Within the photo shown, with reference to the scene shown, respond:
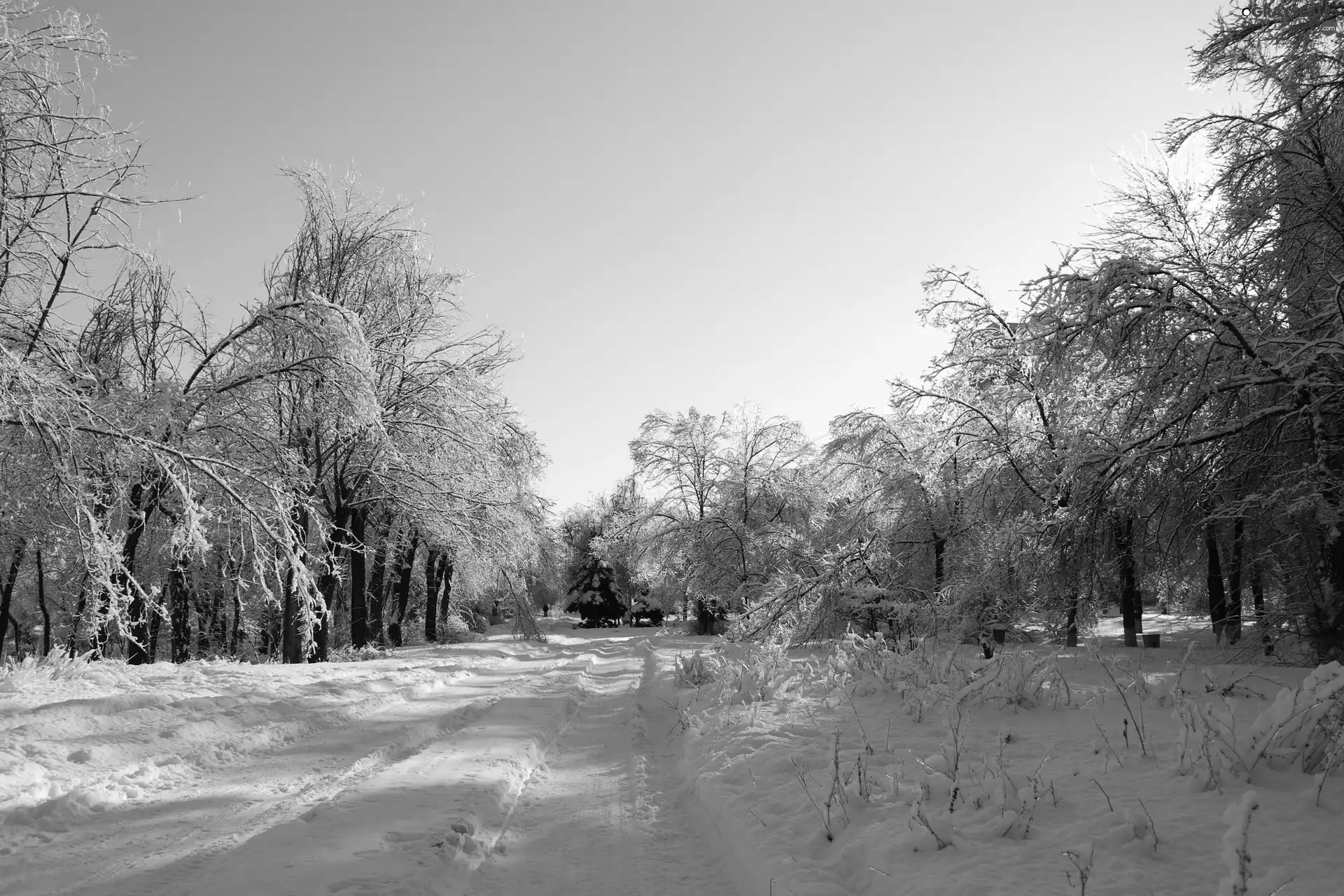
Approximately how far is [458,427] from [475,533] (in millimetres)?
2907

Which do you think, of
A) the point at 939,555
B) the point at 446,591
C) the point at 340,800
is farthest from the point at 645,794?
the point at 446,591

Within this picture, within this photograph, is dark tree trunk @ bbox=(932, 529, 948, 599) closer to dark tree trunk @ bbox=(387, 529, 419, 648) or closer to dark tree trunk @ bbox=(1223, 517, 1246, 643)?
dark tree trunk @ bbox=(1223, 517, 1246, 643)

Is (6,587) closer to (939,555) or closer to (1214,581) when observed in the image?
(939,555)

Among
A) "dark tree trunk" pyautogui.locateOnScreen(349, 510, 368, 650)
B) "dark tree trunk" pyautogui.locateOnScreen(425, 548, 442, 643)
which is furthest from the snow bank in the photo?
"dark tree trunk" pyautogui.locateOnScreen(425, 548, 442, 643)

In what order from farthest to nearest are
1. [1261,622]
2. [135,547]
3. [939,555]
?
[939,555] < [135,547] < [1261,622]

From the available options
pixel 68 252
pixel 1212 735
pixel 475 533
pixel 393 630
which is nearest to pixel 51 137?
pixel 68 252

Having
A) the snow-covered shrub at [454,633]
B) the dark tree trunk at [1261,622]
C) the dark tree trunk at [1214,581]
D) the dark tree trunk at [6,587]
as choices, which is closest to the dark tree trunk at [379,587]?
the snow-covered shrub at [454,633]

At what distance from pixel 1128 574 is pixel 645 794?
10.4 meters

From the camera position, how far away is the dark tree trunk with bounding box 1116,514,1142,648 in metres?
9.59

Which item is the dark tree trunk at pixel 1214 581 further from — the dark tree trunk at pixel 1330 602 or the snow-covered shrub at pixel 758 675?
the snow-covered shrub at pixel 758 675

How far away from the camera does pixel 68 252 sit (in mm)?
7207

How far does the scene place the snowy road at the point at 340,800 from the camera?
3740 mm

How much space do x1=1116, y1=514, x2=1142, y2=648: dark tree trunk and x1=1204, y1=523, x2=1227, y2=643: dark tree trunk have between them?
32.5 inches

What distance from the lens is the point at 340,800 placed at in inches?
189
